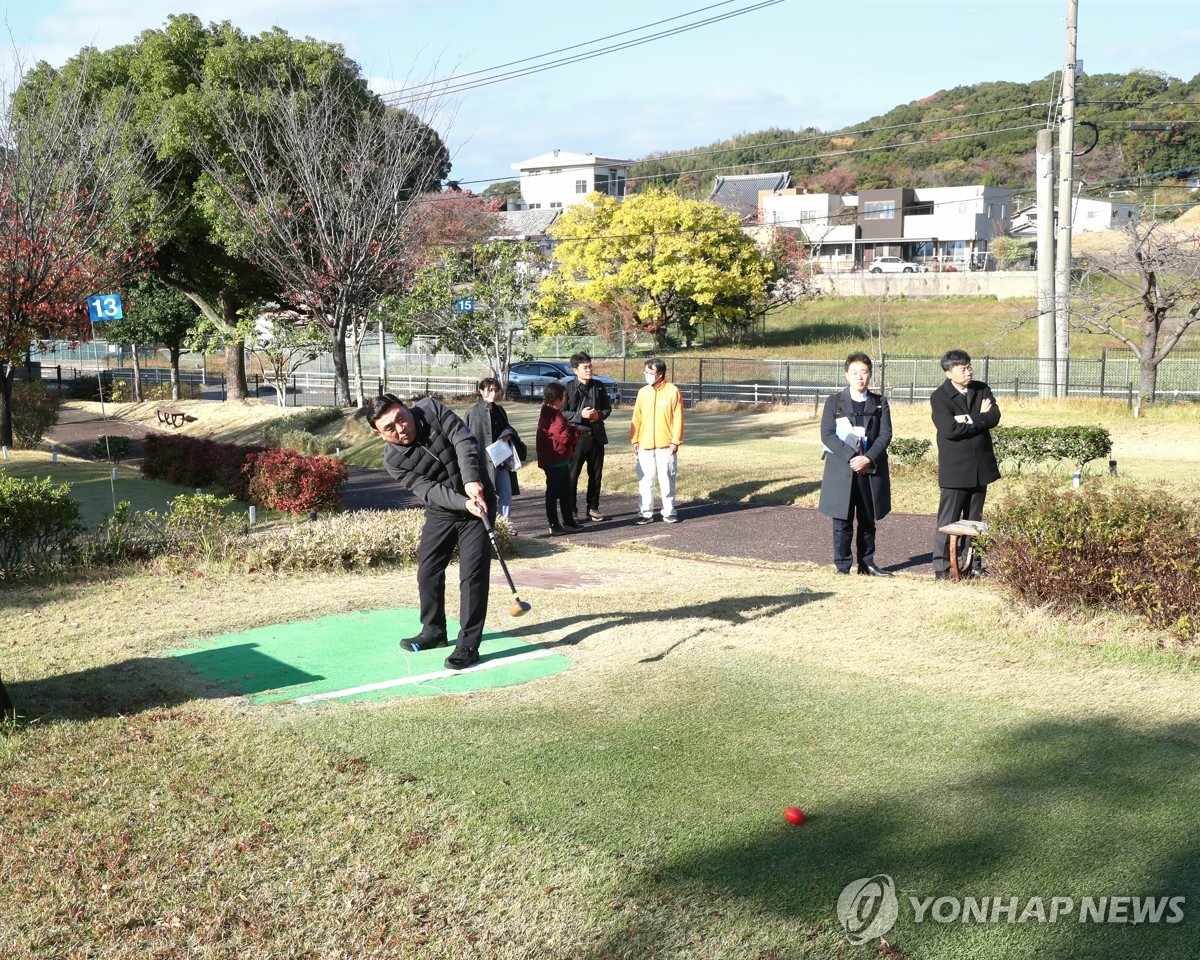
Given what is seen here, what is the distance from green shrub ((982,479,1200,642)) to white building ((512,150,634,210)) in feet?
325

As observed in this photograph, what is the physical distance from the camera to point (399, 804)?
4.94 m

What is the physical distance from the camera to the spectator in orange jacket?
12477mm

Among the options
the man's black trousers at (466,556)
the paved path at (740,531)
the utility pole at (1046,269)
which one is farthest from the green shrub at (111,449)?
the utility pole at (1046,269)

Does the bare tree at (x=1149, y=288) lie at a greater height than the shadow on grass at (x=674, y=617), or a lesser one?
greater

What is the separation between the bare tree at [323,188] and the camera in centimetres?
2328

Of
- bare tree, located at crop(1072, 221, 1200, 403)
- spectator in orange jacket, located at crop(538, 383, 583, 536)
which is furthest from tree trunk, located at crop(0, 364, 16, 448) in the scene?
bare tree, located at crop(1072, 221, 1200, 403)

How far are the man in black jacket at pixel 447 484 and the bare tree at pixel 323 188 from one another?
17.0 meters

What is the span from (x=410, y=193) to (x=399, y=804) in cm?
2329

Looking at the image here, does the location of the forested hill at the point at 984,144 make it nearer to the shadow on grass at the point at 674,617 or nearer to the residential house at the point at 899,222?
the residential house at the point at 899,222

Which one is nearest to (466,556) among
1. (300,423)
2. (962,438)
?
(962,438)

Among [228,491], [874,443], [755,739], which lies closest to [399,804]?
[755,739]

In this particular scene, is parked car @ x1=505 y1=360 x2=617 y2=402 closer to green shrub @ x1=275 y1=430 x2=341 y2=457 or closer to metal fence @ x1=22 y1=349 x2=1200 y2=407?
metal fence @ x1=22 y1=349 x2=1200 y2=407

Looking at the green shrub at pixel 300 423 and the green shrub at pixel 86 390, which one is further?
the green shrub at pixel 86 390

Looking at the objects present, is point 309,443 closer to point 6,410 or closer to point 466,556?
point 6,410
